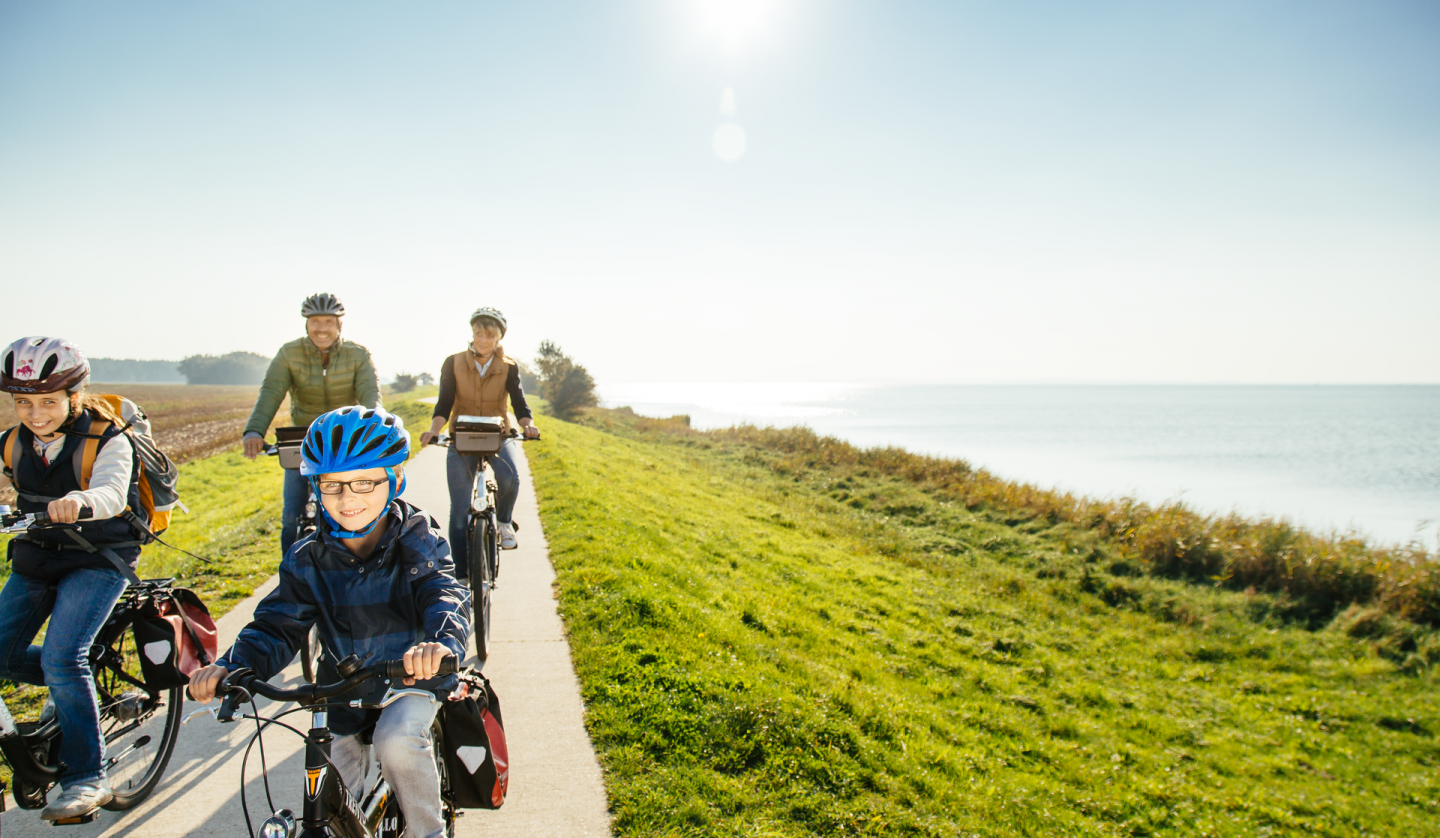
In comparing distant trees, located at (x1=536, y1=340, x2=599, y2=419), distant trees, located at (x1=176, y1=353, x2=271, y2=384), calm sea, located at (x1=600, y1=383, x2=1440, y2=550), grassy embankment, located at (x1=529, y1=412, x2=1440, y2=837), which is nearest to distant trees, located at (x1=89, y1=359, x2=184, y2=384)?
distant trees, located at (x1=176, y1=353, x2=271, y2=384)

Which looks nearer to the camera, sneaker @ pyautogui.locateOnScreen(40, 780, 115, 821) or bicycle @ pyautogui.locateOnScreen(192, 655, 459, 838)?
bicycle @ pyautogui.locateOnScreen(192, 655, 459, 838)

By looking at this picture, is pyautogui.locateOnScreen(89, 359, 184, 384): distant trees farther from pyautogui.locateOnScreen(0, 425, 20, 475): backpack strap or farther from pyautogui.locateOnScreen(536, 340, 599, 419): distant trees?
pyautogui.locateOnScreen(0, 425, 20, 475): backpack strap

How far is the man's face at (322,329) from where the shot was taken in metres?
4.72

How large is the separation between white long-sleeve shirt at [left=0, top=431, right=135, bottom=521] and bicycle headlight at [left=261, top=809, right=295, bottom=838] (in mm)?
1843

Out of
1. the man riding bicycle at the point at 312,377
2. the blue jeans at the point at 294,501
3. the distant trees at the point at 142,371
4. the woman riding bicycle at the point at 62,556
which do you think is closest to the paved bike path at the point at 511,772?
the woman riding bicycle at the point at 62,556

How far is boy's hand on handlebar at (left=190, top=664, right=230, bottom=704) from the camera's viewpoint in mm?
1857

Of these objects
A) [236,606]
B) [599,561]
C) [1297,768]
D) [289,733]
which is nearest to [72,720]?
[289,733]

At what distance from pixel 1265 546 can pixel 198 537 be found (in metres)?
21.1

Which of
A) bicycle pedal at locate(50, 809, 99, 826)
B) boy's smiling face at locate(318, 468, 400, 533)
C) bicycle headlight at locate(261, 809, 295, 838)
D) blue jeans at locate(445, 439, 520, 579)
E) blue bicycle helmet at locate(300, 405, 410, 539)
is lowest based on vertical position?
bicycle pedal at locate(50, 809, 99, 826)

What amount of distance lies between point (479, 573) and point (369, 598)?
9.23 ft

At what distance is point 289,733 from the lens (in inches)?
165

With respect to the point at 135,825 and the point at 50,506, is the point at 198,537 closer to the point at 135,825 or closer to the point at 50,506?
the point at 135,825

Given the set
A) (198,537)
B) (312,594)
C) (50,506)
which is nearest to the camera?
(312,594)

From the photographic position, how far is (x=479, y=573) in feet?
16.6
